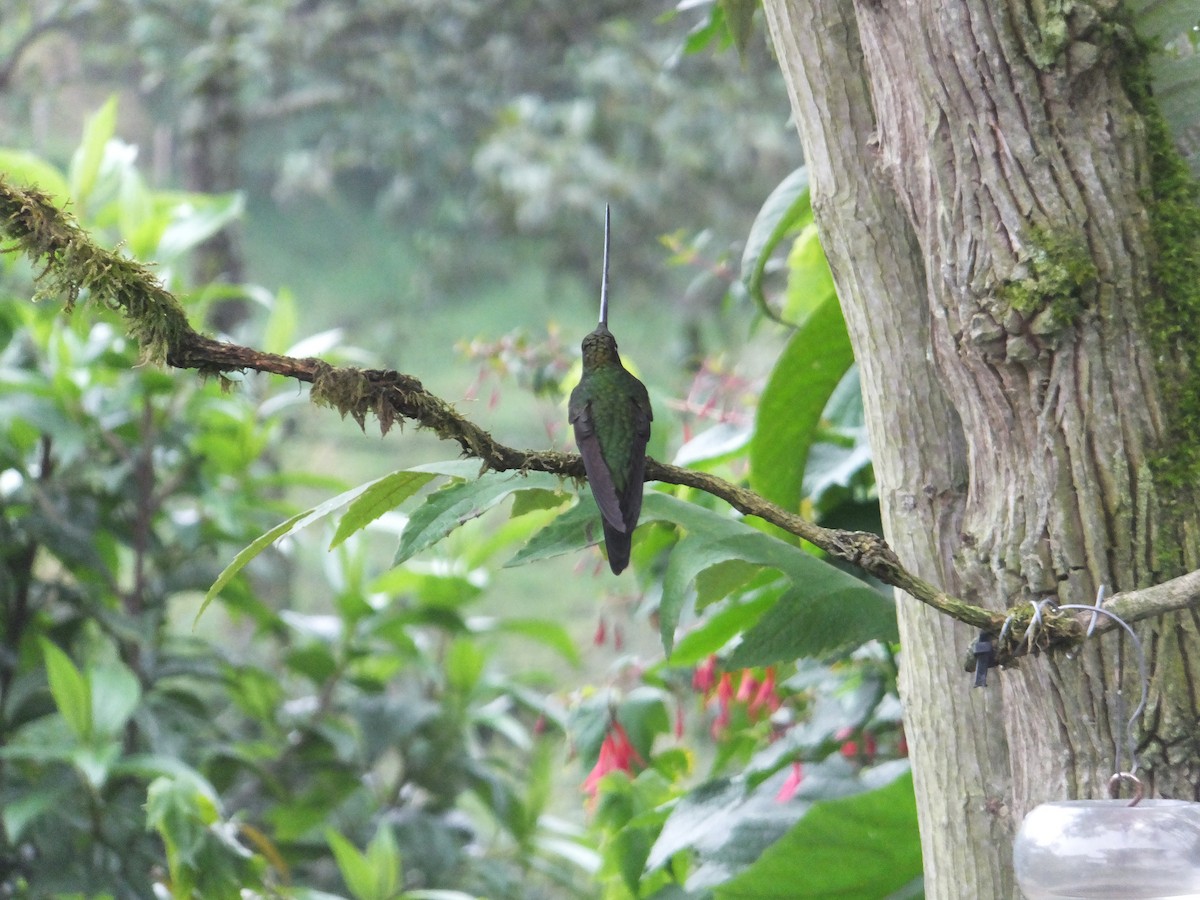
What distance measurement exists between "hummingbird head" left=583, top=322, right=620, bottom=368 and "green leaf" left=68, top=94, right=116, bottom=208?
158cm

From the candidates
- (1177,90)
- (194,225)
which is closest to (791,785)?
(1177,90)

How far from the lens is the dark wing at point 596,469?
0.69 m

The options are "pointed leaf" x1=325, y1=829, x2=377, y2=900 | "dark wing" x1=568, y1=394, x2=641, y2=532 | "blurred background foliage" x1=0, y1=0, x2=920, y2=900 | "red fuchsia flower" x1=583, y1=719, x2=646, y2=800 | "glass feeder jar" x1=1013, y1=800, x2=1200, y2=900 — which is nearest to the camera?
"glass feeder jar" x1=1013, y1=800, x2=1200, y2=900

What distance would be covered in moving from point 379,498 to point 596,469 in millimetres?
174

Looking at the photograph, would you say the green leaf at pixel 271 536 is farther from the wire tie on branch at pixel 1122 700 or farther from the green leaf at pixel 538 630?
the green leaf at pixel 538 630

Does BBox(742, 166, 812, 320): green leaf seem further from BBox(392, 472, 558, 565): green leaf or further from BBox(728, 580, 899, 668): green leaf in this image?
BBox(392, 472, 558, 565): green leaf

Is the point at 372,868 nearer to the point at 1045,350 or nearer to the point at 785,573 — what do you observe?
the point at 785,573

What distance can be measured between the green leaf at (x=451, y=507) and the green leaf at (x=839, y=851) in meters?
0.39

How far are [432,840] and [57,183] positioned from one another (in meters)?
1.36

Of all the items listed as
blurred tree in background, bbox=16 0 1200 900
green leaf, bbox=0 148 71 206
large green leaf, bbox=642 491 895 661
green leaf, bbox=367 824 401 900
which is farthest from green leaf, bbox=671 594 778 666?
green leaf, bbox=0 148 71 206

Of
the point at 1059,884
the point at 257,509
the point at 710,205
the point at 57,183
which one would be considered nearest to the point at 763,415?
the point at 1059,884

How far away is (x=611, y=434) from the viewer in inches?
30.0

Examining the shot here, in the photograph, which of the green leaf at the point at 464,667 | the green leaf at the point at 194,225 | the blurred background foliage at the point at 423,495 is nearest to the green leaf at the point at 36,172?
the blurred background foliage at the point at 423,495

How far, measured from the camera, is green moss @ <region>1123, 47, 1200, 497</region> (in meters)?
0.77
